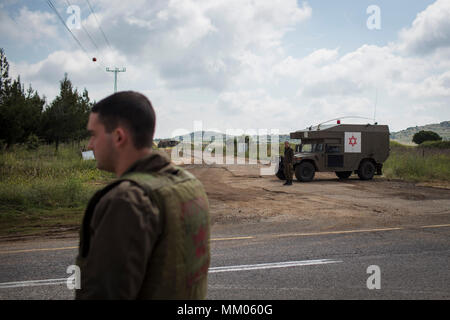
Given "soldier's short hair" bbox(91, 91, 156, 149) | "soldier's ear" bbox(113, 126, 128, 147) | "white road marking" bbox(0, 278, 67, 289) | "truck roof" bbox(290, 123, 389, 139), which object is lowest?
"white road marking" bbox(0, 278, 67, 289)

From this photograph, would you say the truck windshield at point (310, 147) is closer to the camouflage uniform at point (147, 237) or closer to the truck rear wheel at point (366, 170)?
the truck rear wheel at point (366, 170)

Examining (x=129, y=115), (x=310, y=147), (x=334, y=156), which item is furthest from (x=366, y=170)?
(x=129, y=115)

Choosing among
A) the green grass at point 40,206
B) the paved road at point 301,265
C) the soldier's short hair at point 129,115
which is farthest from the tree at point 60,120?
the soldier's short hair at point 129,115

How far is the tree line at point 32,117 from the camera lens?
85.1 feet

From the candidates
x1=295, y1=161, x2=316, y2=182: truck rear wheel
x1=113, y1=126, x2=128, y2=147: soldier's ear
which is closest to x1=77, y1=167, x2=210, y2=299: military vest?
x1=113, y1=126, x2=128, y2=147: soldier's ear

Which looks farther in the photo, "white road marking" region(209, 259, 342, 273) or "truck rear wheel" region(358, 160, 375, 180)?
"truck rear wheel" region(358, 160, 375, 180)

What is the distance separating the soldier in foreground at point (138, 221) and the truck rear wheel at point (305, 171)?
60.4 feet

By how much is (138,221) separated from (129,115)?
1.44ft

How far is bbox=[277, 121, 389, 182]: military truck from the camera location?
64.6 ft

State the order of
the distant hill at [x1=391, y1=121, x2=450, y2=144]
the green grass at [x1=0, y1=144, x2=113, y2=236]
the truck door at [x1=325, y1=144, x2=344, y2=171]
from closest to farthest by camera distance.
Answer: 1. the green grass at [x1=0, y1=144, x2=113, y2=236]
2. the truck door at [x1=325, y1=144, x2=344, y2=171]
3. the distant hill at [x1=391, y1=121, x2=450, y2=144]

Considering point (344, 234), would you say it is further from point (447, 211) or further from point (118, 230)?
point (118, 230)

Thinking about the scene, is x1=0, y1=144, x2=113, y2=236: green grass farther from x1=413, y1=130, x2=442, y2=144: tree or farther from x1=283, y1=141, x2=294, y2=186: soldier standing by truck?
x1=413, y1=130, x2=442, y2=144: tree
